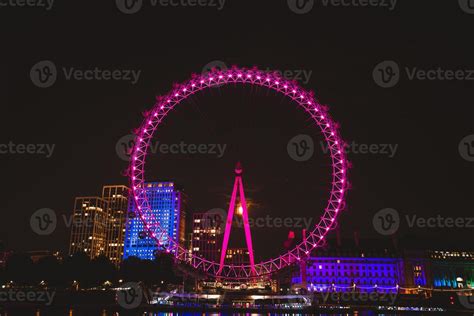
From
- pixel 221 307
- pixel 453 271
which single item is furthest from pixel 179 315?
pixel 453 271

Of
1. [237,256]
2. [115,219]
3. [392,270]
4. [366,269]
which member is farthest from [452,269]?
[115,219]

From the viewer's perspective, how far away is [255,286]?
51.8 meters

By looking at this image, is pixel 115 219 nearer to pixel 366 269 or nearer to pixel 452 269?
pixel 366 269

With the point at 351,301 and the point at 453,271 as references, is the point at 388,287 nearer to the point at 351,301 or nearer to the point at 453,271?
the point at 453,271

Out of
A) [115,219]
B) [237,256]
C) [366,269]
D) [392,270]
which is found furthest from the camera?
[237,256]

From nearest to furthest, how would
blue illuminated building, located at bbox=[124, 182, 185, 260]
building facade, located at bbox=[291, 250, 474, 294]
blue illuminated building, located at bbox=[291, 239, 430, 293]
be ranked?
building facade, located at bbox=[291, 250, 474, 294], blue illuminated building, located at bbox=[291, 239, 430, 293], blue illuminated building, located at bbox=[124, 182, 185, 260]

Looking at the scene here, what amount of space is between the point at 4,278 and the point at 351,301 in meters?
46.5

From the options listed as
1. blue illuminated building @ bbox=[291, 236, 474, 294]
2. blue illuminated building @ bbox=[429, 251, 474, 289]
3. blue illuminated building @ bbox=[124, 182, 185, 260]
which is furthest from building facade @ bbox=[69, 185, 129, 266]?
blue illuminated building @ bbox=[429, 251, 474, 289]

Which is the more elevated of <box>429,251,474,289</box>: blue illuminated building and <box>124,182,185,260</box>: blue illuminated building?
<box>124,182,185,260</box>: blue illuminated building

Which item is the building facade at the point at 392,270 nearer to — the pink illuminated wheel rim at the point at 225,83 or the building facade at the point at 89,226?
the pink illuminated wheel rim at the point at 225,83

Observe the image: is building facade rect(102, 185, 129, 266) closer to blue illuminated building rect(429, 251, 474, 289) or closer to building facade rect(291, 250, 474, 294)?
building facade rect(291, 250, 474, 294)

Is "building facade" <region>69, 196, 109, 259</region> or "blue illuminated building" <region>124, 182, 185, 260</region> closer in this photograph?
"blue illuminated building" <region>124, 182, 185, 260</region>

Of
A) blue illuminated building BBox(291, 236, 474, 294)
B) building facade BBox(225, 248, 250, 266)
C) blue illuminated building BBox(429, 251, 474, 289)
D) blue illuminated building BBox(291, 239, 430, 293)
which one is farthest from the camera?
building facade BBox(225, 248, 250, 266)

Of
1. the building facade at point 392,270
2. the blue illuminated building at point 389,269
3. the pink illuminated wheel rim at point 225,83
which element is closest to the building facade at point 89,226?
the blue illuminated building at point 389,269
